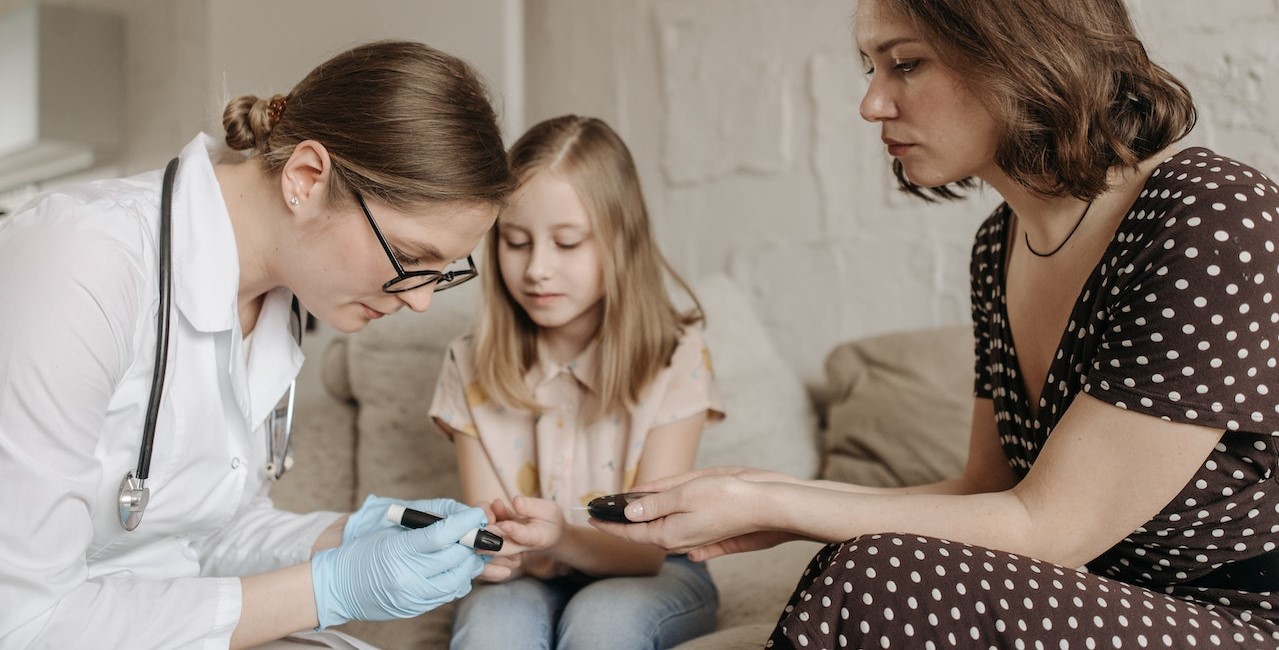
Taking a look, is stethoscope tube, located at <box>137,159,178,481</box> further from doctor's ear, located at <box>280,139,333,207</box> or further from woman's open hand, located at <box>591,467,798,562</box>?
woman's open hand, located at <box>591,467,798,562</box>

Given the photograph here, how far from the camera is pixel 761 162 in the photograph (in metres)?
2.46

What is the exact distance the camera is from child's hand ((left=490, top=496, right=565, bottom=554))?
4.31 feet

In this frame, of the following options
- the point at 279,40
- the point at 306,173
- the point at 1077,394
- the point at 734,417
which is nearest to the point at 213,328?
Result: the point at 306,173

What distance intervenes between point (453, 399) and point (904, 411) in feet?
2.74

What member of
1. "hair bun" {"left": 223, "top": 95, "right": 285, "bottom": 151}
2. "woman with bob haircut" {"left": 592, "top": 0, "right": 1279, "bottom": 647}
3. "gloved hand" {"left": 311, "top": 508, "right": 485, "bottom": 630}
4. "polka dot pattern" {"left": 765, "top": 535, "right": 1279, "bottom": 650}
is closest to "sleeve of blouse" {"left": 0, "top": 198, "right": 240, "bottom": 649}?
"gloved hand" {"left": 311, "top": 508, "right": 485, "bottom": 630}

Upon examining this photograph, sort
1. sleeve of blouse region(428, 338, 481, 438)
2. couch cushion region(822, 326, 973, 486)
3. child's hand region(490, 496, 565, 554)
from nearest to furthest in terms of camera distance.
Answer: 1. child's hand region(490, 496, 565, 554)
2. sleeve of blouse region(428, 338, 481, 438)
3. couch cushion region(822, 326, 973, 486)

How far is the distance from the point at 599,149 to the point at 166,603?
3.05ft

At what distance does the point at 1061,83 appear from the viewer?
1068mm

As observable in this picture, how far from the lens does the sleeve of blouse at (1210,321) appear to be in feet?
3.10

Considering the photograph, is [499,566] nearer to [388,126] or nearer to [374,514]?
[374,514]

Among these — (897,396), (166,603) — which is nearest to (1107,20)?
(897,396)

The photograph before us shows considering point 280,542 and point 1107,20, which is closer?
point 1107,20

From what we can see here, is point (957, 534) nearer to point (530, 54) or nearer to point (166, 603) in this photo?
point (166, 603)

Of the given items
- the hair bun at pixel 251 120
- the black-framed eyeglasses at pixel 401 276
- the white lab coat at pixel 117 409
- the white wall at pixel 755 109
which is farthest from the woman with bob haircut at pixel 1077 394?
the white wall at pixel 755 109
